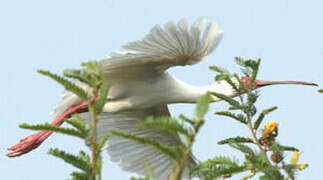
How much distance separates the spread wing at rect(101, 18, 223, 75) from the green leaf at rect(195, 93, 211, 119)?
3966mm

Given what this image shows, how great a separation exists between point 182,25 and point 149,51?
88 centimetres

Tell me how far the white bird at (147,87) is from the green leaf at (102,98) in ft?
9.53

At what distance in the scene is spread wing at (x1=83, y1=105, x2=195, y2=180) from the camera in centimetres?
1024

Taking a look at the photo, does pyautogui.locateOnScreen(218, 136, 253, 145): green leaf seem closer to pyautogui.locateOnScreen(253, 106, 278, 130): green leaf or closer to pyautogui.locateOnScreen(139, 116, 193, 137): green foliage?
pyautogui.locateOnScreen(253, 106, 278, 130): green leaf

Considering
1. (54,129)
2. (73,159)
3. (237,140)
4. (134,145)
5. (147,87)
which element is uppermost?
(147,87)

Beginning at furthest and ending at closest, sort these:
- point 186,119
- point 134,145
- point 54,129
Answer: point 134,145 → point 54,129 → point 186,119

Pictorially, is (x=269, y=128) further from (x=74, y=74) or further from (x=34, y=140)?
(x=34, y=140)

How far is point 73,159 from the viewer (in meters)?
3.40

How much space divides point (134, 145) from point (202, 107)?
788cm

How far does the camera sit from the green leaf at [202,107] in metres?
2.70

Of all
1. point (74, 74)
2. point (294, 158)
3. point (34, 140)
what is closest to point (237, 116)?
point (294, 158)

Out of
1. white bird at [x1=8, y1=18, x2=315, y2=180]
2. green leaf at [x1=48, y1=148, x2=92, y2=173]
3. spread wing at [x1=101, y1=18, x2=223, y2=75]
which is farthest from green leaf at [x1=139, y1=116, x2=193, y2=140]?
spread wing at [x1=101, y1=18, x2=223, y2=75]

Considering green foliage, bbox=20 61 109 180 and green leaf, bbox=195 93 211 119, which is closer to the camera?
green leaf, bbox=195 93 211 119

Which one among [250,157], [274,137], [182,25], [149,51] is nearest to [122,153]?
[149,51]
